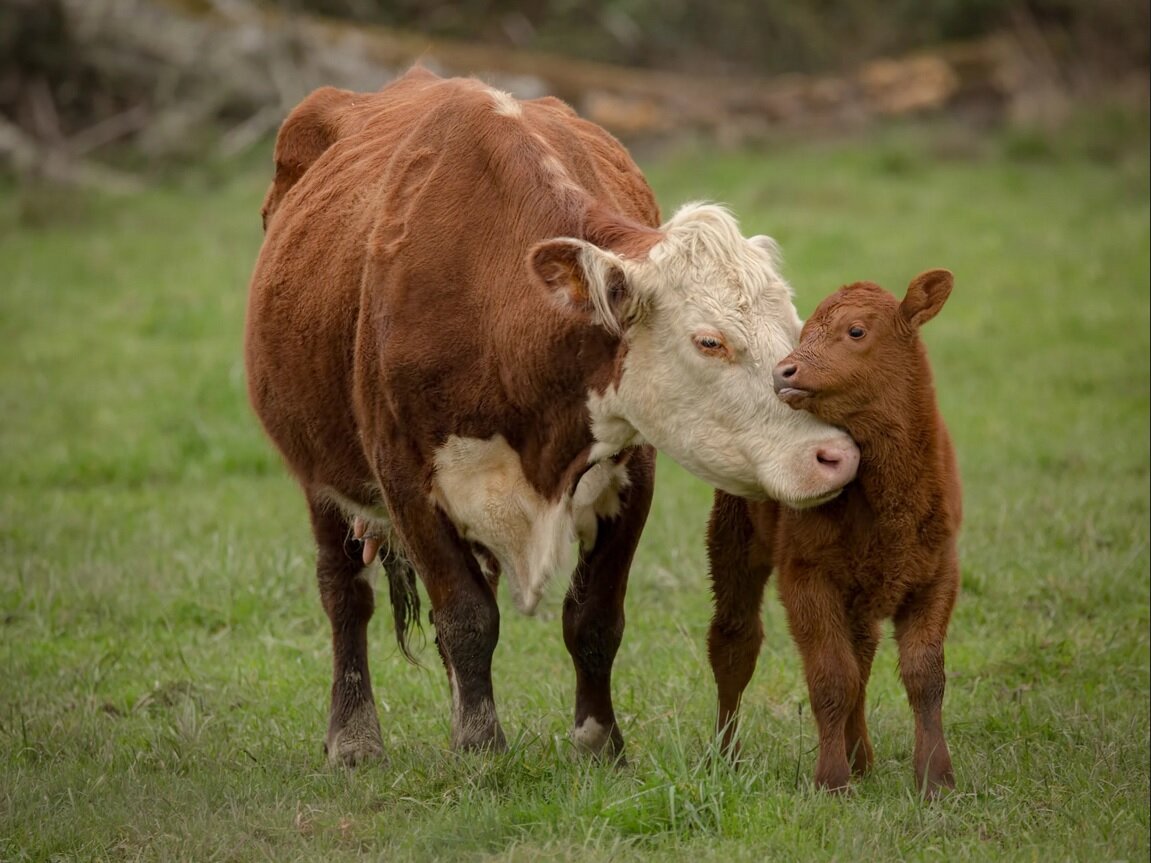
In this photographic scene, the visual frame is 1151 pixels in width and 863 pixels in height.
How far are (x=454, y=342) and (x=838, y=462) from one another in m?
1.26

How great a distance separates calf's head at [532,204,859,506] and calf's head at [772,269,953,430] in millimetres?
83

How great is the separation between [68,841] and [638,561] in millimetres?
3760

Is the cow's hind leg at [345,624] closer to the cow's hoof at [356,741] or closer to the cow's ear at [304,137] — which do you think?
the cow's hoof at [356,741]

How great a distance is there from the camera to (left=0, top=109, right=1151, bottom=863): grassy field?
4594mm

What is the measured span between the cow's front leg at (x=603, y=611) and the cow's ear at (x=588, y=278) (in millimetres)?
793

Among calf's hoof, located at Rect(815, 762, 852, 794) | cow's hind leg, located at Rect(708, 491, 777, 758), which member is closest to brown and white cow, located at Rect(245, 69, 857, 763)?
cow's hind leg, located at Rect(708, 491, 777, 758)

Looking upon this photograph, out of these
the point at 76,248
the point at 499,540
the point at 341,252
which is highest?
the point at 341,252

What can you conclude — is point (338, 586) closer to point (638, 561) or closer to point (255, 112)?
point (638, 561)

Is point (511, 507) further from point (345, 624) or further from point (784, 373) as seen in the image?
point (345, 624)

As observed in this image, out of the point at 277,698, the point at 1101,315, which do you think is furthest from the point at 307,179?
the point at 1101,315

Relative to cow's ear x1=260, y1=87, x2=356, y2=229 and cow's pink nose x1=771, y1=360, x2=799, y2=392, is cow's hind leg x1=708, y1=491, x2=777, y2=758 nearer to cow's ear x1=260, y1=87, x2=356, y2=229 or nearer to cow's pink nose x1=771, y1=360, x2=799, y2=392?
cow's pink nose x1=771, y1=360, x2=799, y2=392

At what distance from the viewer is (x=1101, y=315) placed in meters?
12.1

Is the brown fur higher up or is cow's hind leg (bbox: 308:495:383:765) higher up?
the brown fur

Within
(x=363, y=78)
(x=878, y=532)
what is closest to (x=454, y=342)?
(x=878, y=532)
